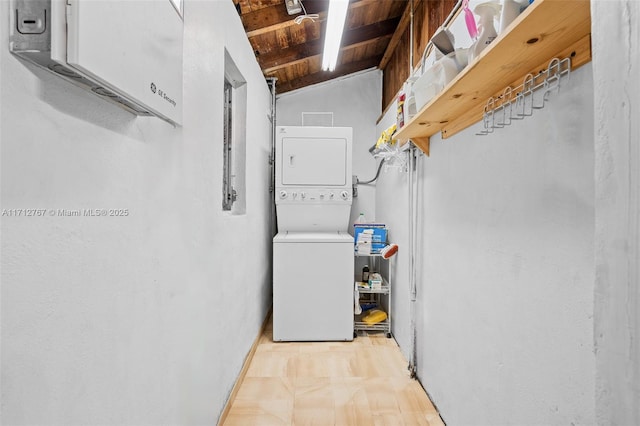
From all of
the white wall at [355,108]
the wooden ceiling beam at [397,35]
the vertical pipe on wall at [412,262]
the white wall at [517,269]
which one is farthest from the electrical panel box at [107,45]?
the white wall at [355,108]

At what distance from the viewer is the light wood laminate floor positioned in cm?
185

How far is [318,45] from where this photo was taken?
114 inches

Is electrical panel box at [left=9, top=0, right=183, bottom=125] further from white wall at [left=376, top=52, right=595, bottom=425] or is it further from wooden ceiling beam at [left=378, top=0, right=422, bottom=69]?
wooden ceiling beam at [left=378, top=0, right=422, bottom=69]

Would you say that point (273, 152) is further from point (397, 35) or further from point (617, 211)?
point (617, 211)

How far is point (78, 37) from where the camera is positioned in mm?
542

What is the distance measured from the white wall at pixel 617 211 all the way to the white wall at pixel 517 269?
38cm

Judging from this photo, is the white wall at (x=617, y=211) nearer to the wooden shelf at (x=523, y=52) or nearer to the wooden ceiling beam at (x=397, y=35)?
the wooden shelf at (x=523, y=52)

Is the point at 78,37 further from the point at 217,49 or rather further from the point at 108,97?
the point at 217,49

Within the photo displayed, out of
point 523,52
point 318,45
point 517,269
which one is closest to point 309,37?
point 318,45

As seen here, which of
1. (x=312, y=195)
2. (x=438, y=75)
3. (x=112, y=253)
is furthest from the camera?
(x=312, y=195)

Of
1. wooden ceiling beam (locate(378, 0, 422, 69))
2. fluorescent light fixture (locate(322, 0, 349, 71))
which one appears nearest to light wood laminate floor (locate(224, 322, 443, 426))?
fluorescent light fixture (locate(322, 0, 349, 71))

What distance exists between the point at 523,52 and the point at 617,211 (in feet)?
1.84

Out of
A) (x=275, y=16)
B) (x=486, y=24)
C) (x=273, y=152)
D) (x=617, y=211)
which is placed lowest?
(x=617, y=211)

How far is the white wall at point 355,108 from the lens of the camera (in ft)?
12.4
